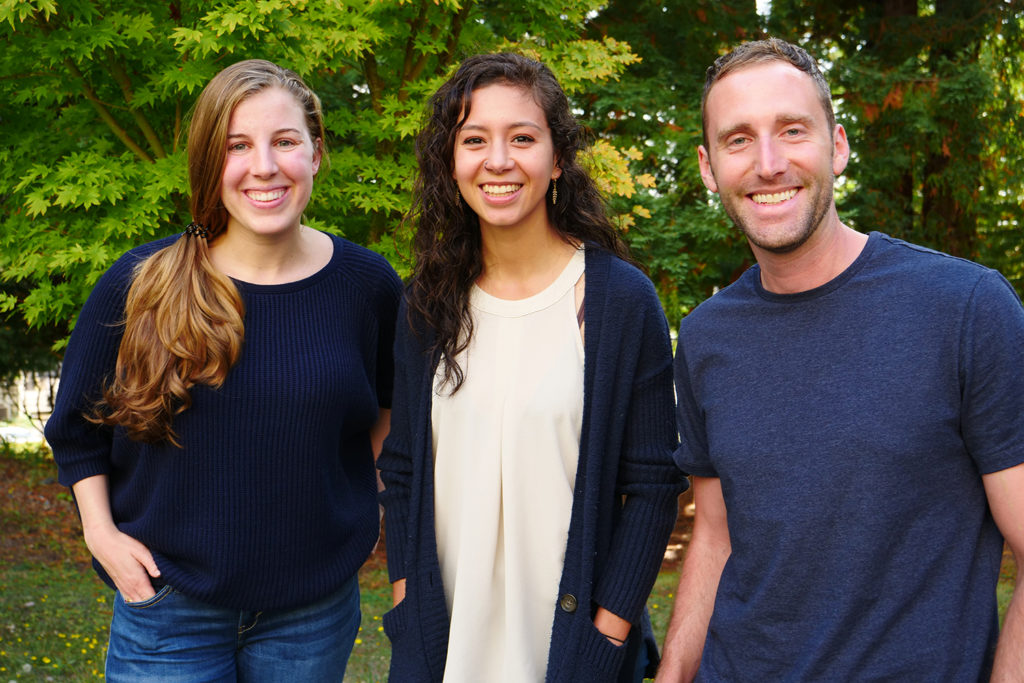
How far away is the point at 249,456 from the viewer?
2455 mm

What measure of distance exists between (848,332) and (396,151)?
5859mm

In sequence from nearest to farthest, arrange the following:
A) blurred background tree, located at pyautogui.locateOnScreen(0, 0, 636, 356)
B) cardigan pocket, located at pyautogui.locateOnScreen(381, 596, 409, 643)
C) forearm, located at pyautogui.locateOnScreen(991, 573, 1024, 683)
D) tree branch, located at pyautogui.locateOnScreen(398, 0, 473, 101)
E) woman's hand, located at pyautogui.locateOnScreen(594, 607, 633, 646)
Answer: forearm, located at pyautogui.locateOnScreen(991, 573, 1024, 683) < woman's hand, located at pyautogui.locateOnScreen(594, 607, 633, 646) < cardigan pocket, located at pyautogui.locateOnScreen(381, 596, 409, 643) < blurred background tree, located at pyautogui.locateOnScreen(0, 0, 636, 356) < tree branch, located at pyautogui.locateOnScreen(398, 0, 473, 101)

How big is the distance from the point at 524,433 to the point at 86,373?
119cm

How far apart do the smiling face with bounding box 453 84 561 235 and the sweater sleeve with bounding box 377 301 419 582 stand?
42 centimetres

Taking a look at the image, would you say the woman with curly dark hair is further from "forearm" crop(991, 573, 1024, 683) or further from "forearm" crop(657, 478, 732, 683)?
"forearm" crop(991, 573, 1024, 683)

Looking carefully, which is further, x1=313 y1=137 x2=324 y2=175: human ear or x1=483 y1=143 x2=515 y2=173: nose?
x1=313 y1=137 x2=324 y2=175: human ear

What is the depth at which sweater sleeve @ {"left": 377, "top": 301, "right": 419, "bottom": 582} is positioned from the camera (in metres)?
2.52

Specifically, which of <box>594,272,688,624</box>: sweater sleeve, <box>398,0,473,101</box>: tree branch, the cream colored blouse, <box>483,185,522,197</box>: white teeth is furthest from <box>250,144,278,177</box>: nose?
<box>398,0,473,101</box>: tree branch

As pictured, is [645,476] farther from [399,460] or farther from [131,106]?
[131,106]

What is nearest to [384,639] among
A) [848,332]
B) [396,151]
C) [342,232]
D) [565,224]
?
[342,232]

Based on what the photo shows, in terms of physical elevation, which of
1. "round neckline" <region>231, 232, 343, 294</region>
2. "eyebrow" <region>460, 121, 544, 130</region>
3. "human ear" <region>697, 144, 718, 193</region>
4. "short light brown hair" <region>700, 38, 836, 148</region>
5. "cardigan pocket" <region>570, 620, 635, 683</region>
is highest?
"short light brown hair" <region>700, 38, 836, 148</region>

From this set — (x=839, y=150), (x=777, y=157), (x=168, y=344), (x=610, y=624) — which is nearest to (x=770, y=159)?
(x=777, y=157)

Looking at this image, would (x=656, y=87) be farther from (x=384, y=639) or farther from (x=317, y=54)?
(x=384, y=639)

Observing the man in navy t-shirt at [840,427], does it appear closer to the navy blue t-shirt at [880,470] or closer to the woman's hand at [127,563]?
the navy blue t-shirt at [880,470]
